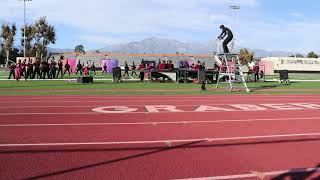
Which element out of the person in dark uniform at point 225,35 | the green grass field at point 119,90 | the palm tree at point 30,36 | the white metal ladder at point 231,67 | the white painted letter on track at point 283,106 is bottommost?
the white painted letter on track at point 283,106

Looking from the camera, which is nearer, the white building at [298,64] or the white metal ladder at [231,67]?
the white metal ladder at [231,67]

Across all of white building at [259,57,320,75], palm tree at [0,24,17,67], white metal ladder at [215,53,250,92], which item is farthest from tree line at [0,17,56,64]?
white metal ladder at [215,53,250,92]

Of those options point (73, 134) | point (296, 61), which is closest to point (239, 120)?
point (73, 134)

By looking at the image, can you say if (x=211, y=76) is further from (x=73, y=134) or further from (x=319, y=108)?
(x=73, y=134)

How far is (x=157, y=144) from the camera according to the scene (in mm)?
7898

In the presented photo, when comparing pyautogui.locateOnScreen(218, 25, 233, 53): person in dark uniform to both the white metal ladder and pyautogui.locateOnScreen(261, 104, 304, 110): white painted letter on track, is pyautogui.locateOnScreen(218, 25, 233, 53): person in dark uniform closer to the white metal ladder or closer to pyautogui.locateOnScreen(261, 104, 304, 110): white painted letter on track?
the white metal ladder

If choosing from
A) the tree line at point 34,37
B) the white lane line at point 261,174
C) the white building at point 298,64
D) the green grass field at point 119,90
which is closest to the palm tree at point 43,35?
the tree line at point 34,37

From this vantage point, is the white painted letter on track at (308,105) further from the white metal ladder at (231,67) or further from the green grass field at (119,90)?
the white metal ladder at (231,67)

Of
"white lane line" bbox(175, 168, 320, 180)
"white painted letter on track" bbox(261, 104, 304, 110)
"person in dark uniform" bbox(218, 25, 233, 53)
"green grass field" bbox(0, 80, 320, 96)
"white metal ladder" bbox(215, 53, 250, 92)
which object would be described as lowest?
"white lane line" bbox(175, 168, 320, 180)

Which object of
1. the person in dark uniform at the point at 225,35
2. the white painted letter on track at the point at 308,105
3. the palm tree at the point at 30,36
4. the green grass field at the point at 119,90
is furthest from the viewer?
the palm tree at the point at 30,36

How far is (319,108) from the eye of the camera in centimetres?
1402

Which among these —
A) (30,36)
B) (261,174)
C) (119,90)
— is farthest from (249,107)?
(30,36)

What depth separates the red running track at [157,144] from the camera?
6.13 m

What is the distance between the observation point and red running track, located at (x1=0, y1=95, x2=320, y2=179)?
613cm
